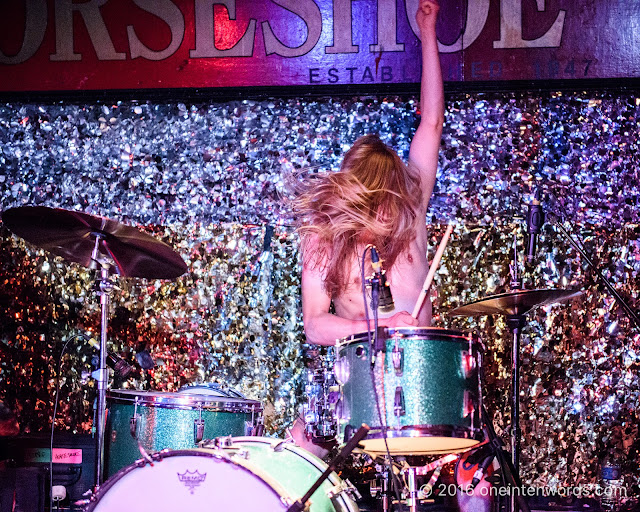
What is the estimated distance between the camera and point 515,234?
5.23 metres

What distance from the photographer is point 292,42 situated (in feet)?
17.5

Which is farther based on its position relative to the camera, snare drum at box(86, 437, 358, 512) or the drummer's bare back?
the drummer's bare back

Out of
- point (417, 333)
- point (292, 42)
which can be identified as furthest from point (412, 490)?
point (292, 42)

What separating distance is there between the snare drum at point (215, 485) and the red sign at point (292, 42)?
9.73ft

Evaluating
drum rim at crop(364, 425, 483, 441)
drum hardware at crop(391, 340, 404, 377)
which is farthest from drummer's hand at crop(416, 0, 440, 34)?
drum rim at crop(364, 425, 483, 441)

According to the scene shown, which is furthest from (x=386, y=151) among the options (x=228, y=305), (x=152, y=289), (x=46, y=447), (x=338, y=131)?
(x=46, y=447)

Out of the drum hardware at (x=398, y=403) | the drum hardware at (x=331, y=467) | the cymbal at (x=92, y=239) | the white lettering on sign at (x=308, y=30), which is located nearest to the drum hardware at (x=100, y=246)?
the cymbal at (x=92, y=239)

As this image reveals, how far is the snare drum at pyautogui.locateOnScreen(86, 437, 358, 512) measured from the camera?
2.87m

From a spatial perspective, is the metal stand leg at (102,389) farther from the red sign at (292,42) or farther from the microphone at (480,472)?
the microphone at (480,472)

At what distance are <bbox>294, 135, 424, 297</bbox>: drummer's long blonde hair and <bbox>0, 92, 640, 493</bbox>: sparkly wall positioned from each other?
1280 millimetres

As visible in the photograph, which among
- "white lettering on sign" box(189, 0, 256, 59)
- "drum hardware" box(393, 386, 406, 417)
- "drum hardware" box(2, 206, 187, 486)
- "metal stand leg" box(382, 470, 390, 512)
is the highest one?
"white lettering on sign" box(189, 0, 256, 59)

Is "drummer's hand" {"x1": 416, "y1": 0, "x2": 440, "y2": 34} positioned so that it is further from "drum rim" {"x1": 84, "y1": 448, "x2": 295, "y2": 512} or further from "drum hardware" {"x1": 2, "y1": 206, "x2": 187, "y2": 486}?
"drum rim" {"x1": 84, "y1": 448, "x2": 295, "y2": 512}

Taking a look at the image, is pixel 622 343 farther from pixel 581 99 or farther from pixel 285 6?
pixel 285 6

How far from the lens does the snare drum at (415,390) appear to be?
3154 mm
